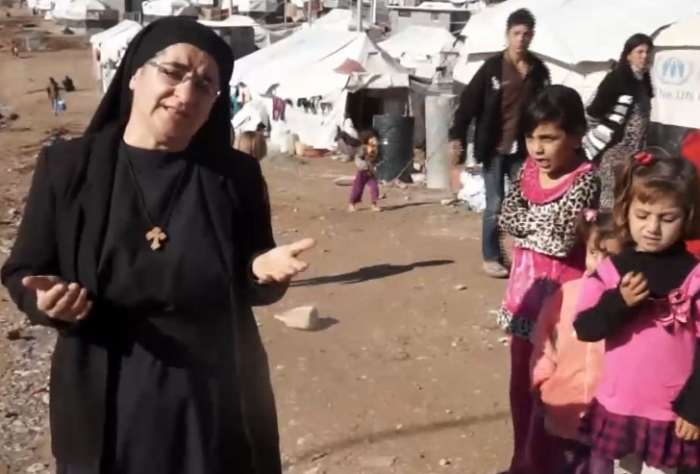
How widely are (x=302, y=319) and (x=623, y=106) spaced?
8.29 ft

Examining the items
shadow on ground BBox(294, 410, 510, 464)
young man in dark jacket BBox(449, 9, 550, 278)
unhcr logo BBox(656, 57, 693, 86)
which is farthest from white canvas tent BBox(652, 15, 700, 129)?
shadow on ground BBox(294, 410, 510, 464)

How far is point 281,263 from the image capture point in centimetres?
238

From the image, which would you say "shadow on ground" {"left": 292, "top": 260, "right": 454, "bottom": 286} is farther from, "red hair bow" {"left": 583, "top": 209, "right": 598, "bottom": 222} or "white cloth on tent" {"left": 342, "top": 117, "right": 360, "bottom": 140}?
"white cloth on tent" {"left": 342, "top": 117, "right": 360, "bottom": 140}

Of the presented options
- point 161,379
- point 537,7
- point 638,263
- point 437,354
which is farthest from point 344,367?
point 537,7

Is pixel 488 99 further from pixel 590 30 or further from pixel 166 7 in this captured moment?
pixel 166 7

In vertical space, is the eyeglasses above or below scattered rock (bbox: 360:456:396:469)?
above

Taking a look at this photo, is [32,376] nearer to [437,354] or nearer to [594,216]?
[437,354]

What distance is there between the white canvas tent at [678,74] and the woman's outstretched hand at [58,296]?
32.2 ft

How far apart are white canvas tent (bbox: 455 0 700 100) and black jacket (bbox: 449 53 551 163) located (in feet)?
17.7

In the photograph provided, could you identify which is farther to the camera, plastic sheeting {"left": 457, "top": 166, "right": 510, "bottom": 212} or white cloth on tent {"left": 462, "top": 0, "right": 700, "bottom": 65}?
white cloth on tent {"left": 462, "top": 0, "right": 700, "bottom": 65}

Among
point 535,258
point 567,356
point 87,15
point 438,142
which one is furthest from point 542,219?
point 87,15

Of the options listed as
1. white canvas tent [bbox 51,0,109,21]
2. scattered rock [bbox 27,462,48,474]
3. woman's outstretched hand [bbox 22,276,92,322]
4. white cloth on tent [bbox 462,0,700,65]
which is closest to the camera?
woman's outstretched hand [bbox 22,276,92,322]

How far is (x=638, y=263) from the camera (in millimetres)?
3000

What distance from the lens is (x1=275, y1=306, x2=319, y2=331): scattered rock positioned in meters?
6.87
